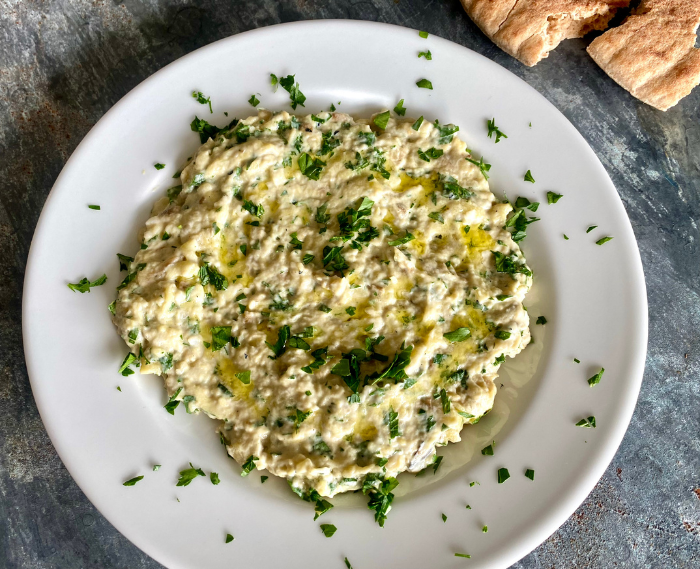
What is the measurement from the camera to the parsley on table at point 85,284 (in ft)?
9.36

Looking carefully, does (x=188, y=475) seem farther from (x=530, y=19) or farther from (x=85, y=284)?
(x=530, y=19)

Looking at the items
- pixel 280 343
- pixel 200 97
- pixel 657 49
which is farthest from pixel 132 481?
pixel 657 49

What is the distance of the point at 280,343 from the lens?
2756mm

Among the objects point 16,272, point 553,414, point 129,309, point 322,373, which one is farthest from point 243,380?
point 16,272

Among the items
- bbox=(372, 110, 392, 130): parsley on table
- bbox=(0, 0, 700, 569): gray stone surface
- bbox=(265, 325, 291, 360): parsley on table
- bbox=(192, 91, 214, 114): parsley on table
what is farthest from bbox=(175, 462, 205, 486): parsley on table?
bbox=(372, 110, 392, 130): parsley on table

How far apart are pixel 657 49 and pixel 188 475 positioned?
381cm

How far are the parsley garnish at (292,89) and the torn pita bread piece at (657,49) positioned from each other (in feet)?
6.40

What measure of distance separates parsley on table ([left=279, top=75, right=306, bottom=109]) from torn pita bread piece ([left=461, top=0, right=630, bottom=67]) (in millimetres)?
1318

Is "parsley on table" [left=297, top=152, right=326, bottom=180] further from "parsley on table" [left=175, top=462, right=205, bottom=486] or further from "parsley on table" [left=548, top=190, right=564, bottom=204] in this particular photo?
"parsley on table" [left=175, top=462, right=205, bottom=486]

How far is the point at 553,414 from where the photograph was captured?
293cm

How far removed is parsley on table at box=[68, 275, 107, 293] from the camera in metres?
2.85

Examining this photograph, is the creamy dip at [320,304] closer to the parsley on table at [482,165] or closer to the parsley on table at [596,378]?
the parsley on table at [482,165]

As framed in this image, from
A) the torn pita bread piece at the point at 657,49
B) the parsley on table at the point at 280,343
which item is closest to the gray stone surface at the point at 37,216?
the torn pita bread piece at the point at 657,49

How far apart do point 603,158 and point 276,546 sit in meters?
3.20
